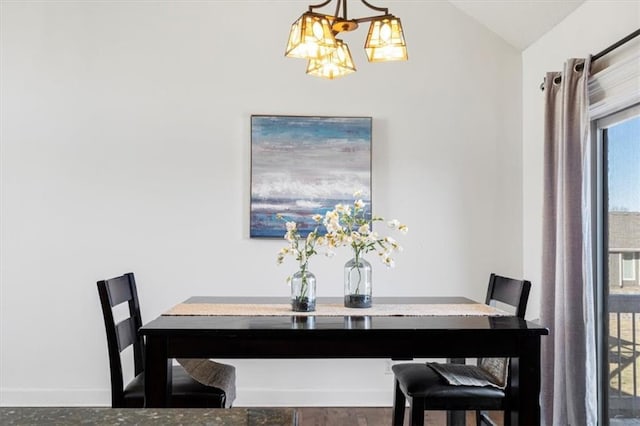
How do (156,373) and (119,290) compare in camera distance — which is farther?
(119,290)

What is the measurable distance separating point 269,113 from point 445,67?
122 cm

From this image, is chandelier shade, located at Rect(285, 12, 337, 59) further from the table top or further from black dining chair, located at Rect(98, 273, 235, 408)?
black dining chair, located at Rect(98, 273, 235, 408)

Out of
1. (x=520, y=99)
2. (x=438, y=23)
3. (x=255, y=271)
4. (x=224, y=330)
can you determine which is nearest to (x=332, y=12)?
(x=438, y=23)

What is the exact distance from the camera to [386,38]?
2025 millimetres

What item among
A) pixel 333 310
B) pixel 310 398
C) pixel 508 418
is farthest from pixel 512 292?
pixel 310 398

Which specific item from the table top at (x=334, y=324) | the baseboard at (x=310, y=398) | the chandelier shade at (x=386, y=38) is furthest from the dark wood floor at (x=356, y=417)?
the chandelier shade at (x=386, y=38)

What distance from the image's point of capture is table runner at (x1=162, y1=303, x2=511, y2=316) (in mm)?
2236

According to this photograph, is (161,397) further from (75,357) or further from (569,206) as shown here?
(569,206)

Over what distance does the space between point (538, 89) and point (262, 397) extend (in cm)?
265

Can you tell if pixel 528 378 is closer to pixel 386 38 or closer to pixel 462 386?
pixel 462 386

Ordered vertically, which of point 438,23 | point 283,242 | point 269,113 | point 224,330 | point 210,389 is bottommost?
point 210,389

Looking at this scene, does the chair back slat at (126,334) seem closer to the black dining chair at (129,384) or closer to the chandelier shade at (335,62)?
the black dining chair at (129,384)

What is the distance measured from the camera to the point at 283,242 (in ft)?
11.5

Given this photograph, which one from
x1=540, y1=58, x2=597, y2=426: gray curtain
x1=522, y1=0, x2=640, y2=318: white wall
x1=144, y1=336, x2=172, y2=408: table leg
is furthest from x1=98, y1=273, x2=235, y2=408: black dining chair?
x1=522, y1=0, x2=640, y2=318: white wall
